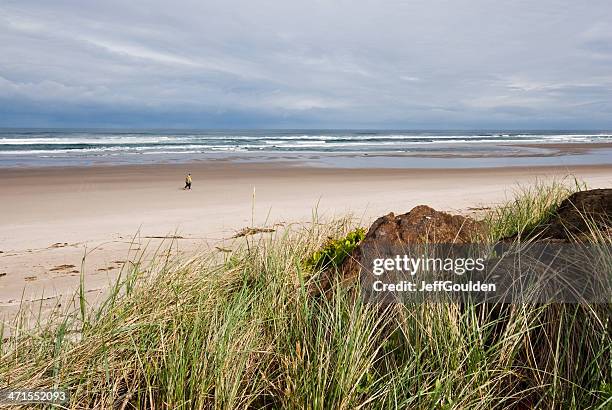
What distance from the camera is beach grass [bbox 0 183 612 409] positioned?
2402 mm

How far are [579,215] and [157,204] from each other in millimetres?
9709

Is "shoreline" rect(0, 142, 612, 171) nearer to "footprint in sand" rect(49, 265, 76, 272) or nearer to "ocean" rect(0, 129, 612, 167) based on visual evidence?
"ocean" rect(0, 129, 612, 167)

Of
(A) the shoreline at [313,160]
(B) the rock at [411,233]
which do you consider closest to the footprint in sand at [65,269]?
(B) the rock at [411,233]

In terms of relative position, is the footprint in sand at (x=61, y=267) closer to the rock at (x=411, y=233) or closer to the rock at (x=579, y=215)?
the rock at (x=411, y=233)

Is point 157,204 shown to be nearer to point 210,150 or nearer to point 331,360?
point 331,360

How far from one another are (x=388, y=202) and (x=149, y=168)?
43.0ft

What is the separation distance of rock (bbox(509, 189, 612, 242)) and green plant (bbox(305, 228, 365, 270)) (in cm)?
144

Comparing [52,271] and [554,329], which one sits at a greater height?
[554,329]

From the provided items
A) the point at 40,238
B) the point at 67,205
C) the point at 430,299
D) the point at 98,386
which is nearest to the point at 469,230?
the point at 430,299

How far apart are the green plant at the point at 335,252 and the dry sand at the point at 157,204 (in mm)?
997

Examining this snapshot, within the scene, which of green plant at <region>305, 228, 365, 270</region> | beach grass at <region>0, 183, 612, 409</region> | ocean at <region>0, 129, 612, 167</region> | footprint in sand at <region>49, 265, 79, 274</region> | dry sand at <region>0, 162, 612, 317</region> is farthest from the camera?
ocean at <region>0, 129, 612, 167</region>

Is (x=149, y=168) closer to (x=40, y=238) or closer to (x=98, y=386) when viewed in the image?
(x=40, y=238)

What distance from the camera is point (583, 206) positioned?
3959 mm

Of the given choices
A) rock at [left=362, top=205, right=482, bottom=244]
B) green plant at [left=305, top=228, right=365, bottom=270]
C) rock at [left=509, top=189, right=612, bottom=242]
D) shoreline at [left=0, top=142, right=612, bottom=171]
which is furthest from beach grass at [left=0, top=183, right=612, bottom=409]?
shoreline at [left=0, top=142, right=612, bottom=171]
